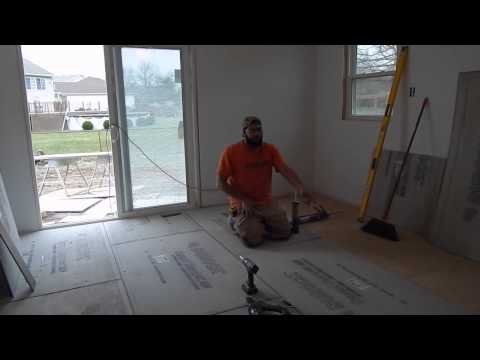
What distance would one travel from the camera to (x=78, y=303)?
221 cm

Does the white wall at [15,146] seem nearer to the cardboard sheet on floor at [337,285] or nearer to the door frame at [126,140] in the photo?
the door frame at [126,140]

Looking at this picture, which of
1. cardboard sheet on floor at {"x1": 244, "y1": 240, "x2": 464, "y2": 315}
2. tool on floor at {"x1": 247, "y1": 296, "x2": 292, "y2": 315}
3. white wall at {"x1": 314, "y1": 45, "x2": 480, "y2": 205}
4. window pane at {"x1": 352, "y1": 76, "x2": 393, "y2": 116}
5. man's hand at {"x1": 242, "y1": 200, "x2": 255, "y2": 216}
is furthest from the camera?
window pane at {"x1": 352, "y1": 76, "x2": 393, "y2": 116}

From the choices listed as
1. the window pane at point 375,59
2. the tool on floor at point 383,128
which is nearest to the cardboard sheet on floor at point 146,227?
the tool on floor at point 383,128

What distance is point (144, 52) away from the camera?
12.0ft

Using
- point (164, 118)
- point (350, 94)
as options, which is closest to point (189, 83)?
point (164, 118)

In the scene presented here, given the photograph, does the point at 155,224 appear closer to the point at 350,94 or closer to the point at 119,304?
the point at 119,304

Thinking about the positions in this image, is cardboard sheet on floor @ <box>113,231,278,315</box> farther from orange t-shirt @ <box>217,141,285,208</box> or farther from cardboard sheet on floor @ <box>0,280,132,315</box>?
orange t-shirt @ <box>217,141,285,208</box>

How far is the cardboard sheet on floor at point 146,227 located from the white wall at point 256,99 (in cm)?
59

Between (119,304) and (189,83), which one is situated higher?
(189,83)

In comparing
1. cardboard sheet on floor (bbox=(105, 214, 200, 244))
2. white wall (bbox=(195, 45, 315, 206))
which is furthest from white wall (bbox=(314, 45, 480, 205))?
cardboard sheet on floor (bbox=(105, 214, 200, 244))

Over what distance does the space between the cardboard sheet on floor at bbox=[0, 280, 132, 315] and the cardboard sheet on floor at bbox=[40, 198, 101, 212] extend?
6.90ft

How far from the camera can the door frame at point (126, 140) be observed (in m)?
3.60

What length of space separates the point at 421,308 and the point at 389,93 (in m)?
2.22

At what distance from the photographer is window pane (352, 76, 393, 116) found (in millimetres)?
3740
